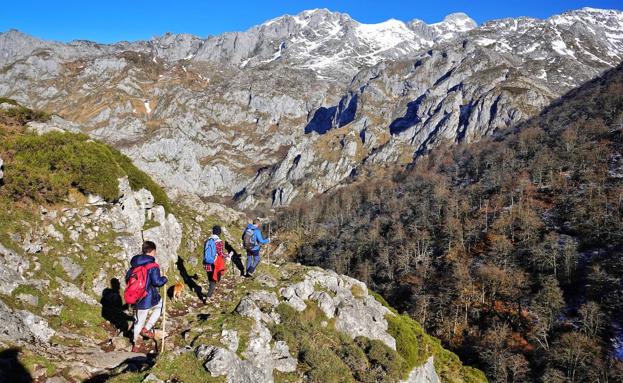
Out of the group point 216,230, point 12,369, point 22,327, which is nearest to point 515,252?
point 216,230

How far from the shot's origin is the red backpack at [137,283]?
38.6 feet

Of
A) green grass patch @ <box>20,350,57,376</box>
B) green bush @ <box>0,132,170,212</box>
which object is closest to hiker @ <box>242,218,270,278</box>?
green bush @ <box>0,132,170,212</box>

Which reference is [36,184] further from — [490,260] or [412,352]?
[490,260]

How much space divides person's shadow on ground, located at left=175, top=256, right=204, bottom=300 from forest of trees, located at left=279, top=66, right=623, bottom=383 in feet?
224

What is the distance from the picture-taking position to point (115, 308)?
15.5m

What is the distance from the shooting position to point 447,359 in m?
53.4

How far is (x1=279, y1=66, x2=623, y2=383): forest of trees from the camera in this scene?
7700 centimetres

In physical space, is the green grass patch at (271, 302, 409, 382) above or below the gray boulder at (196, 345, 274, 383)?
below

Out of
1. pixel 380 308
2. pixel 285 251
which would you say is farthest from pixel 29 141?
pixel 285 251

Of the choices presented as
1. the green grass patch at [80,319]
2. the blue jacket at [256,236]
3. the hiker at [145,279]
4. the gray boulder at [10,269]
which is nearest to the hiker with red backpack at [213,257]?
the blue jacket at [256,236]

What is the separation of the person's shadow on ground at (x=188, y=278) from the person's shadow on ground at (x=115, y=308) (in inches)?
172

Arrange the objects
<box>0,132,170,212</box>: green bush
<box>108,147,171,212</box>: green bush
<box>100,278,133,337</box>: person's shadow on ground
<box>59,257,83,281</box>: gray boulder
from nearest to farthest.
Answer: <box>100,278,133,337</box>: person's shadow on ground
<box>59,257,83,281</box>: gray boulder
<box>0,132,170,212</box>: green bush
<box>108,147,171,212</box>: green bush

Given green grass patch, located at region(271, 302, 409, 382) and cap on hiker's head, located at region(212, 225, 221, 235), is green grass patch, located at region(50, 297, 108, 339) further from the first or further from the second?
green grass patch, located at region(271, 302, 409, 382)

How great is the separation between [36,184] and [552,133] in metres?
216
